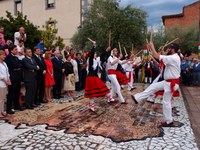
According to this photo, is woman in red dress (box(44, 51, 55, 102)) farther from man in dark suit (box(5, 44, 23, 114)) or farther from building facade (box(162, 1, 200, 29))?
building facade (box(162, 1, 200, 29))

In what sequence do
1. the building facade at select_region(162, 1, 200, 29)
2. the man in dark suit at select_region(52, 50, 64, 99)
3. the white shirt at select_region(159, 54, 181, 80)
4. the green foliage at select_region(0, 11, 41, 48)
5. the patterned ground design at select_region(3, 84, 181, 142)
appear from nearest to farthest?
the patterned ground design at select_region(3, 84, 181, 142) < the white shirt at select_region(159, 54, 181, 80) < the man in dark suit at select_region(52, 50, 64, 99) < the green foliage at select_region(0, 11, 41, 48) < the building facade at select_region(162, 1, 200, 29)

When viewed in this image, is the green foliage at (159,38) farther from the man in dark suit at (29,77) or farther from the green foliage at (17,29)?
the man in dark suit at (29,77)

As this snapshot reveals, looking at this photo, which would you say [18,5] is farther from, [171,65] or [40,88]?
[171,65]

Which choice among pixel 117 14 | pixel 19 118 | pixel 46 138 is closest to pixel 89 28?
pixel 117 14

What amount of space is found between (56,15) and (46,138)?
25.6 m

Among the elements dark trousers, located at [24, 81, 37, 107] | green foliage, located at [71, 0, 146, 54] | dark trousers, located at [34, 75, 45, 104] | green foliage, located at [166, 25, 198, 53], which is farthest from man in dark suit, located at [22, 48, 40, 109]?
green foliage, located at [166, 25, 198, 53]

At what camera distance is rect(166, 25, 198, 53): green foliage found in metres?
28.9

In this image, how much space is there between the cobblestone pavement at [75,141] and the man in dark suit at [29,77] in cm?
209

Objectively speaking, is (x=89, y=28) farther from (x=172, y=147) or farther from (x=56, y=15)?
(x=172, y=147)

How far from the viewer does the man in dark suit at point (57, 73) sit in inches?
391

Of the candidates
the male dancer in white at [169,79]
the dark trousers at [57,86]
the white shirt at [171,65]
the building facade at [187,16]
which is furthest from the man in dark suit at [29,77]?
the building facade at [187,16]

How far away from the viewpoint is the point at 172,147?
509 centimetres

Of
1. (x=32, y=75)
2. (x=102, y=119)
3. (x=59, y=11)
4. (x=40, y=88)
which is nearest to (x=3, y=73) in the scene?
(x=32, y=75)

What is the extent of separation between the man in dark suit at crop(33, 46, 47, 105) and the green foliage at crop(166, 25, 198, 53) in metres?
22.3
